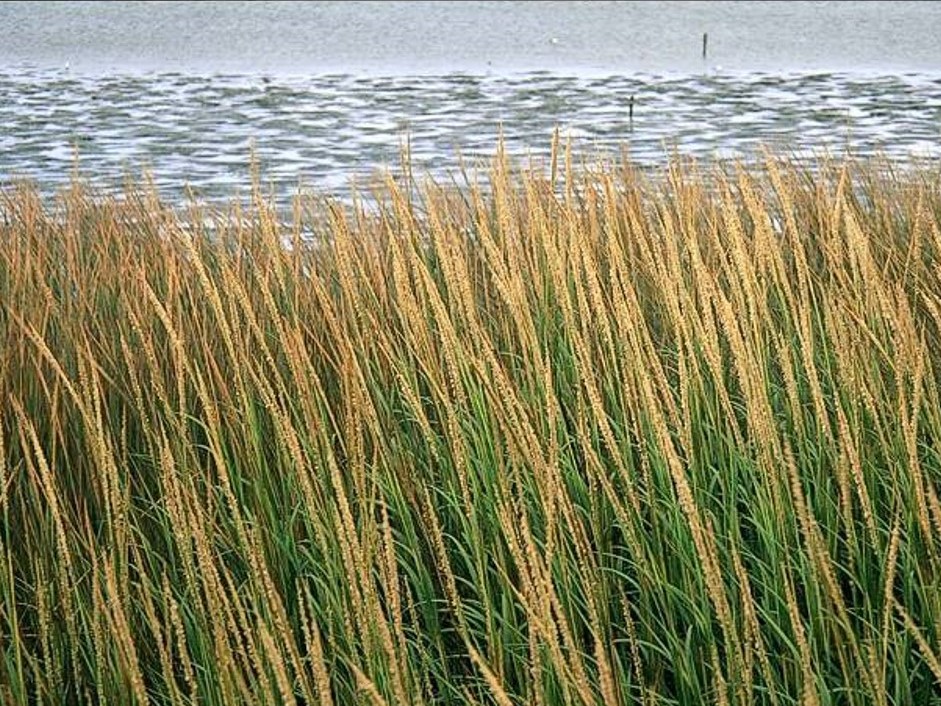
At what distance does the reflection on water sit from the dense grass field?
14.8 ft

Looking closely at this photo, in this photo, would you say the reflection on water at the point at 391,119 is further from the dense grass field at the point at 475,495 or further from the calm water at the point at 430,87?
the dense grass field at the point at 475,495

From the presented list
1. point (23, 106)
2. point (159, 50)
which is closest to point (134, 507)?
point (23, 106)

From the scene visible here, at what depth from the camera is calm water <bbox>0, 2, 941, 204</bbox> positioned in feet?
36.6

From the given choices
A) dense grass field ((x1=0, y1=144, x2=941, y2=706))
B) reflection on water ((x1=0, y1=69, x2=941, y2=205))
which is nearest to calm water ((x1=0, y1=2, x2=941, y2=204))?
reflection on water ((x1=0, y1=69, x2=941, y2=205))

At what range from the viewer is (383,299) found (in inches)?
162

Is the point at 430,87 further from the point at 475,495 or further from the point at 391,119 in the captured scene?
the point at 475,495

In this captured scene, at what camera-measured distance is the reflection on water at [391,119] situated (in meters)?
10.7

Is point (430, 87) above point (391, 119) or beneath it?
beneath

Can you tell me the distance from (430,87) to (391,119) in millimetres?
3623

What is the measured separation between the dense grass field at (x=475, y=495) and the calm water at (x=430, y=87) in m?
1.26

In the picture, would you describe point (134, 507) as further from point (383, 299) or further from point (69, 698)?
point (383, 299)

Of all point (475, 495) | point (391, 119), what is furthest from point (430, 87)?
point (475, 495)

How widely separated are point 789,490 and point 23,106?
1267 centimetres

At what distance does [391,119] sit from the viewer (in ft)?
44.7
